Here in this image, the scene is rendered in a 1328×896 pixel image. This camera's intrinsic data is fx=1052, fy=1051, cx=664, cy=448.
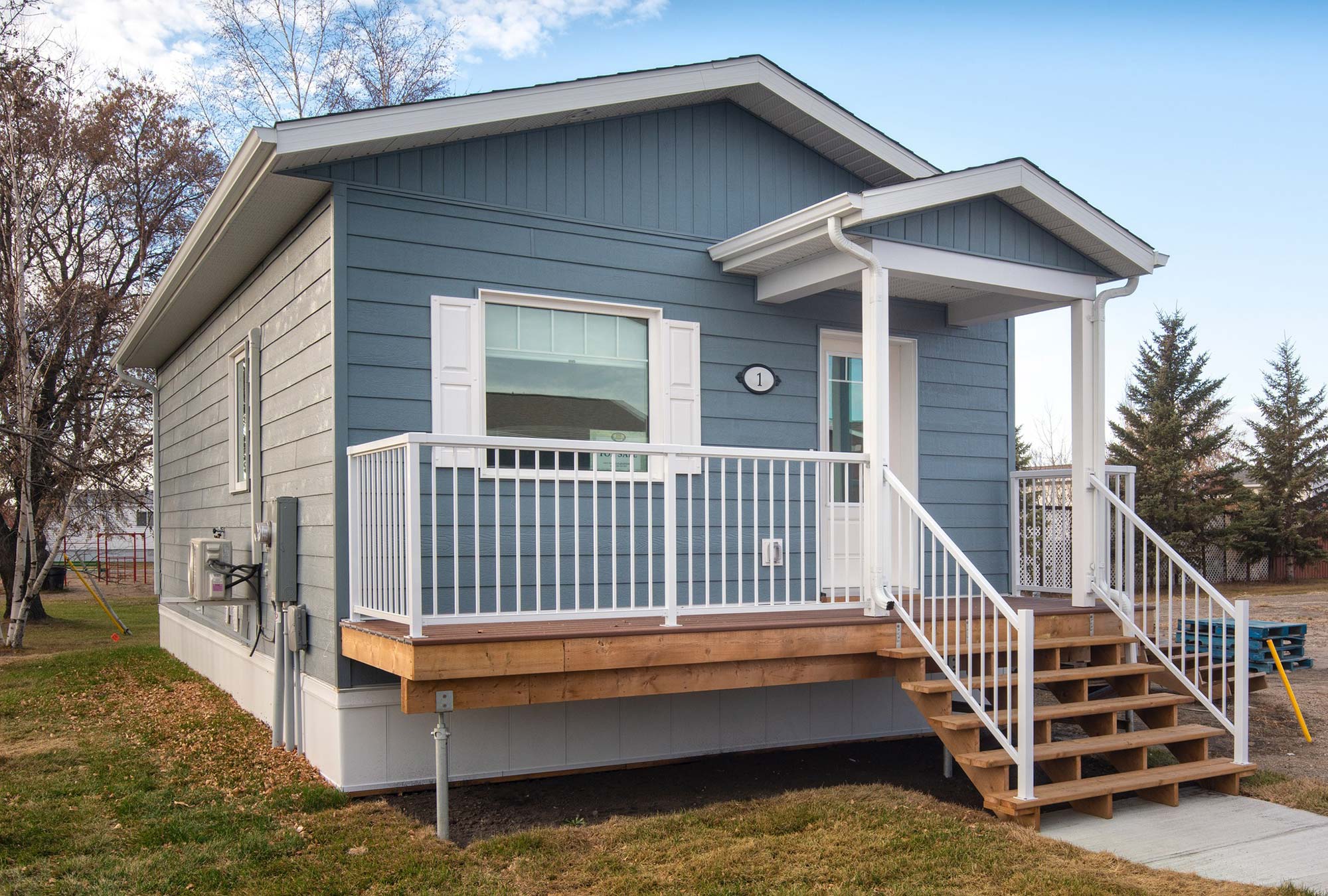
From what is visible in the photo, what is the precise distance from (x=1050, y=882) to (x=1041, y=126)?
1080 cm

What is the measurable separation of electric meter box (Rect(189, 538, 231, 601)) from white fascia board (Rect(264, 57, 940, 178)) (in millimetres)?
3134

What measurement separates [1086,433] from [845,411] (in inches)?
61.7

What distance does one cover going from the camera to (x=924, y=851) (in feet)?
14.2

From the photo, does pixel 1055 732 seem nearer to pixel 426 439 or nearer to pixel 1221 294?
pixel 426 439

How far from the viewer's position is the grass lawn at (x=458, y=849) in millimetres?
4043

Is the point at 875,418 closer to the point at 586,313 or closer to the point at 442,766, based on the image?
the point at 586,313

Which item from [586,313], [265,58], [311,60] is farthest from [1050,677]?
[265,58]

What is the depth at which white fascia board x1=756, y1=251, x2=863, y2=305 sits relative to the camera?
5973mm

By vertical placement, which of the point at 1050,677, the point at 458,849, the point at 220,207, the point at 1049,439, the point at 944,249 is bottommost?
the point at 458,849

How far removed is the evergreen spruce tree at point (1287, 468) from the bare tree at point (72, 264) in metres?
21.8

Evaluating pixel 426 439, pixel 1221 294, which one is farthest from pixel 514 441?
pixel 1221 294

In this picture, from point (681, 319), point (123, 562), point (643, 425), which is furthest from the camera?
point (123, 562)

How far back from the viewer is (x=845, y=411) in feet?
23.9

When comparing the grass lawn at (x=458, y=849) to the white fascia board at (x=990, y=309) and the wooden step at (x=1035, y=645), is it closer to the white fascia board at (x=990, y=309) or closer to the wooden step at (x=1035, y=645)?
the wooden step at (x=1035, y=645)
